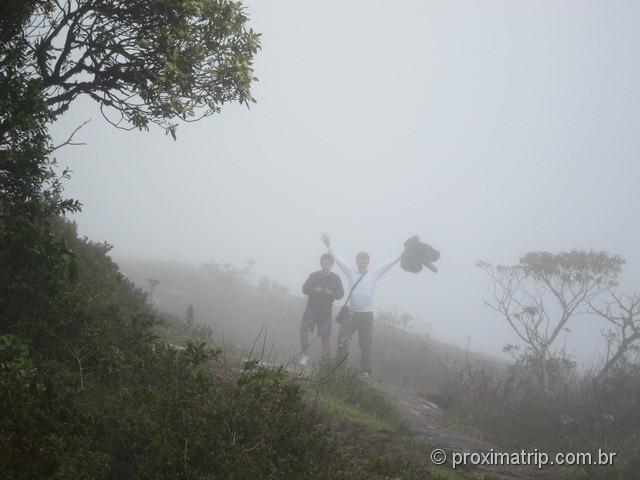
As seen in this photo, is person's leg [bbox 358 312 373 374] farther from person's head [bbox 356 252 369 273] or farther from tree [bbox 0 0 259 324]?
tree [bbox 0 0 259 324]

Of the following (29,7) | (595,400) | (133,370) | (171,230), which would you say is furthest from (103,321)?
(171,230)

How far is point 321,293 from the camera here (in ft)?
34.6

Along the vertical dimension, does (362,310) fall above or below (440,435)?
above

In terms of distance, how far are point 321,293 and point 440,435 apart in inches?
189

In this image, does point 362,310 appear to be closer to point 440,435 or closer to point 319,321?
point 319,321

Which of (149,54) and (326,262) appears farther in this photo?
(326,262)

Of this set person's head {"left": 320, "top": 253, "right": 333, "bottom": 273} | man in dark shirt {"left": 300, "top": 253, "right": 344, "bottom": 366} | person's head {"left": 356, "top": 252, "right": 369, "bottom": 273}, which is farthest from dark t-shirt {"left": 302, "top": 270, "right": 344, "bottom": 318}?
person's head {"left": 356, "top": 252, "right": 369, "bottom": 273}

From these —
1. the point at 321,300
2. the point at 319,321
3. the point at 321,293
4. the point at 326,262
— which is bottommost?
the point at 319,321

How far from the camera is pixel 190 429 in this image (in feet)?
9.29

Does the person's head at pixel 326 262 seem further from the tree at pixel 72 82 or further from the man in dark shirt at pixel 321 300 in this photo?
the tree at pixel 72 82

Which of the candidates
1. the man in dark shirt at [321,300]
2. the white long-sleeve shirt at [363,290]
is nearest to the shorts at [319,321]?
the man in dark shirt at [321,300]

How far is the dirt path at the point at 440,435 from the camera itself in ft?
16.8

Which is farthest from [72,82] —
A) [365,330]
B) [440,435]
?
[365,330]

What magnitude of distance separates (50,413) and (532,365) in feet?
38.0
